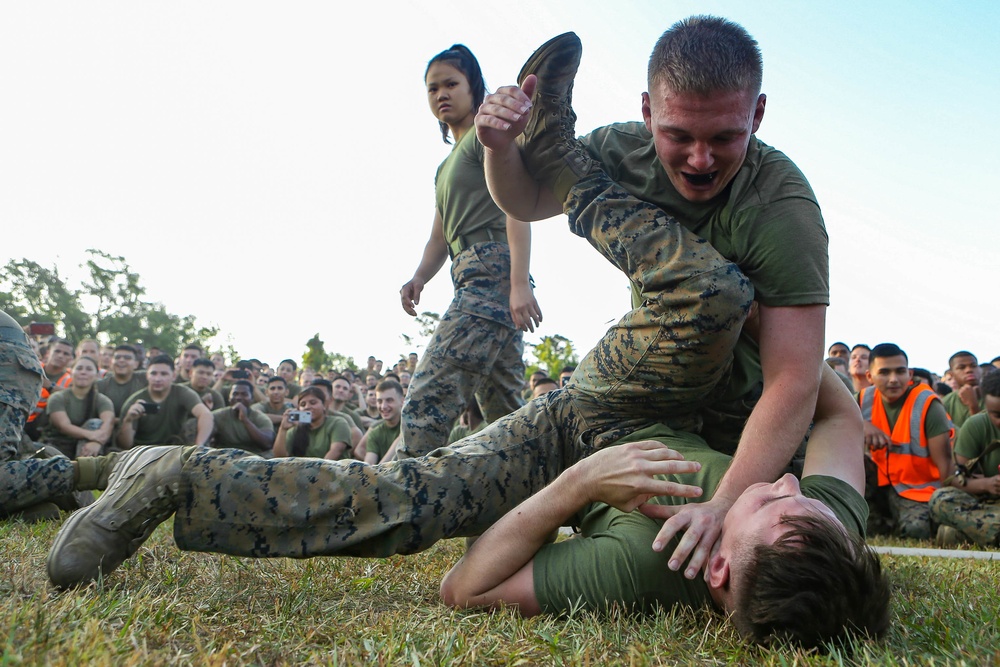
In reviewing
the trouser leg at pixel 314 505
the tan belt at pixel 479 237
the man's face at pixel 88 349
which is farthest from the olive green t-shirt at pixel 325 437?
the trouser leg at pixel 314 505

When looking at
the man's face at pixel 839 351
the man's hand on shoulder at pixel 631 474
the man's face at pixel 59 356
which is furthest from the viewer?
the man's face at pixel 839 351

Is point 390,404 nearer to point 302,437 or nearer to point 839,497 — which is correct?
point 302,437

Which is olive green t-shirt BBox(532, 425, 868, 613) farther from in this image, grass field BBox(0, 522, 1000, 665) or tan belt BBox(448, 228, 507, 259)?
tan belt BBox(448, 228, 507, 259)

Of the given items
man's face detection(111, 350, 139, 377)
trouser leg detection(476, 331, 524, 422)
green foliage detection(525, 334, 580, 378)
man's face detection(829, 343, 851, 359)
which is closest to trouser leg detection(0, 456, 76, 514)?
trouser leg detection(476, 331, 524, 422)

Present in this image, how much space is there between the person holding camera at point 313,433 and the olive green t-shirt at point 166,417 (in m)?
1.02

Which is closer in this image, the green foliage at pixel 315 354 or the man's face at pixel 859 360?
the man's face at pixel 859 360

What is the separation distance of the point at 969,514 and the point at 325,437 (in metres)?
6.37

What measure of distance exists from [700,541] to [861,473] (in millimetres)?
864

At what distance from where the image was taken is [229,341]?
55188 mm

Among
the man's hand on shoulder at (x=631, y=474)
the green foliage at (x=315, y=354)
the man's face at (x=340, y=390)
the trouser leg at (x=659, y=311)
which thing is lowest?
the green foliage at (x=315, y=354)

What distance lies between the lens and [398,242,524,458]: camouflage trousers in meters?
4.03

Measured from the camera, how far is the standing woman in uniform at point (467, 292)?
405 cm

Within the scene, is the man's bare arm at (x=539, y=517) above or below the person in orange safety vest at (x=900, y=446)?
above

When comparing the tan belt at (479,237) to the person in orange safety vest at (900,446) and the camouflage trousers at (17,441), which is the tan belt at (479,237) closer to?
the camouflage trousers at (17,441)
